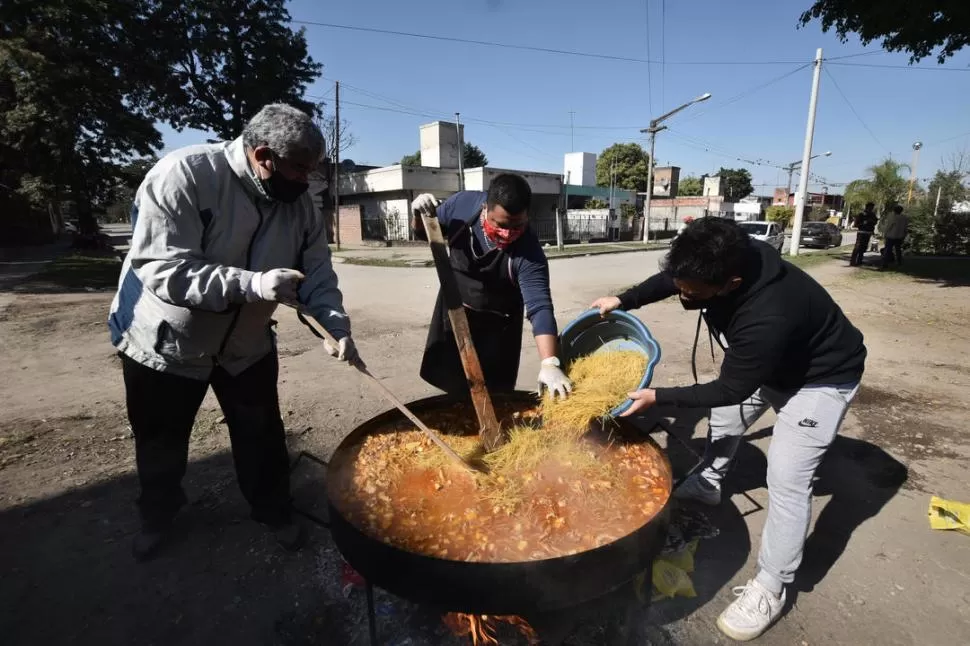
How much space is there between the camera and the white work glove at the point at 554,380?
2.56 meters

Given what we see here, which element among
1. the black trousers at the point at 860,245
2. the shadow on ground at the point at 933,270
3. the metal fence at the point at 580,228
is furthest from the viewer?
the metal fence at the point at 580,228

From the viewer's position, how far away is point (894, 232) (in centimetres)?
1368

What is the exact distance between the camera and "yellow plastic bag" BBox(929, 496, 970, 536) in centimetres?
298

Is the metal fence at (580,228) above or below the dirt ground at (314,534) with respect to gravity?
above

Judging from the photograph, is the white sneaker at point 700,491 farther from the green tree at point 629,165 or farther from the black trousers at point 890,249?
the green tree at point 629,165

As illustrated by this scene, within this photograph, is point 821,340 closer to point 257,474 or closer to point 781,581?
point 781,581

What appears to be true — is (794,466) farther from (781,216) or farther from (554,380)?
(781,216)

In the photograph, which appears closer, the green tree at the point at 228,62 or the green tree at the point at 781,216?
the green tree at the point at 228,62

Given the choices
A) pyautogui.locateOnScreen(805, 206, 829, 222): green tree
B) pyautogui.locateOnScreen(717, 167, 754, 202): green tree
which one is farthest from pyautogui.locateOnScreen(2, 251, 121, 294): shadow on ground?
pyautogui.locateOnScreen(717, 167, 754, 202): green tree

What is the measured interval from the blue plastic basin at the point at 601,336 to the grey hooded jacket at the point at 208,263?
5.00 ft

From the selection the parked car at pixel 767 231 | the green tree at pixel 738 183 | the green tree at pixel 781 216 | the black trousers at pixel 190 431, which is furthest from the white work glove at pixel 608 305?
the green tree at pixel 738 183

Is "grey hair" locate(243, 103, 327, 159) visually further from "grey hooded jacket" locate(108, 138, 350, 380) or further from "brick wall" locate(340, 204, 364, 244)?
"brick wall" locate(340, 204, 364, 244)

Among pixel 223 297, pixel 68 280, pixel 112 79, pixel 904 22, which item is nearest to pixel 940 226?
pixel 904 22

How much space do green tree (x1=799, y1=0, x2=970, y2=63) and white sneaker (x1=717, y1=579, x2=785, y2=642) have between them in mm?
11845
